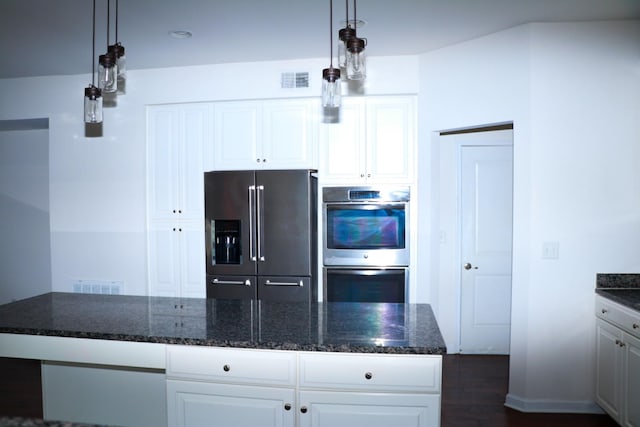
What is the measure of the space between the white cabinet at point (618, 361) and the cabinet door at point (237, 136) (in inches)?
107

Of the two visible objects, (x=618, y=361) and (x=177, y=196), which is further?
(x=177, y=196)

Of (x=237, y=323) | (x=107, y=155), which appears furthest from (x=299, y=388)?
(x=107, y=155)

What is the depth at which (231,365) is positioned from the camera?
6.00 ft

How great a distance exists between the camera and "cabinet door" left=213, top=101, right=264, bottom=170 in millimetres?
3795

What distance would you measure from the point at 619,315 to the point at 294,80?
111 inches

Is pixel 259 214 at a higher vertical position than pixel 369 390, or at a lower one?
higher

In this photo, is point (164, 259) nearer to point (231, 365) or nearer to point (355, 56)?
point (231, 365)

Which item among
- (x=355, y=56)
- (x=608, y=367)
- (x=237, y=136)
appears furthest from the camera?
(x=237, y=136)

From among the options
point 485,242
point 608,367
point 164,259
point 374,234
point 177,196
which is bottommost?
point 608,367

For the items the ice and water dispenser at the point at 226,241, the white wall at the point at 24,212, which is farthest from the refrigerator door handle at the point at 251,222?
the white wall at the point at 24,212

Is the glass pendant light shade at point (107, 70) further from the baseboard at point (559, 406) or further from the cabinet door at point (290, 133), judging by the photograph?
the baseboard at point (559, 406)

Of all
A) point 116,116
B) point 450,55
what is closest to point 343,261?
point 450,55

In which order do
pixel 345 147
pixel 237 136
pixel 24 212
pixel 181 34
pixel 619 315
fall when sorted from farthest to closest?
pixel 24 212 → pixel 237 136 → pixel 345 147 → pixel 181 34 → pixel 619 315

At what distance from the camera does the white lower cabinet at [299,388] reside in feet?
5.70
